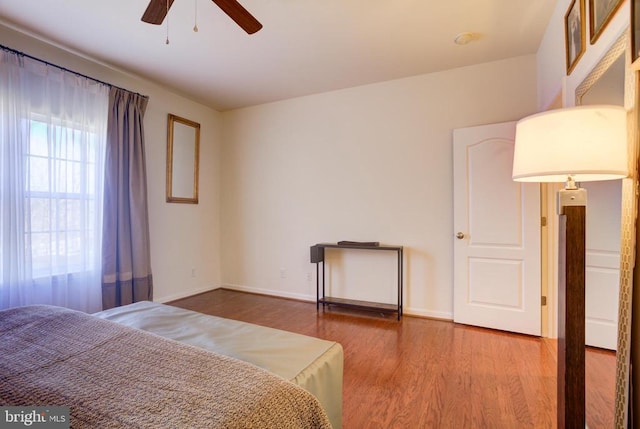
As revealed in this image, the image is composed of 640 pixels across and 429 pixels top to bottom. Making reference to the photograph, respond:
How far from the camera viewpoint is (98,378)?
88cm

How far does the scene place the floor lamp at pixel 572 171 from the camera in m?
1.03

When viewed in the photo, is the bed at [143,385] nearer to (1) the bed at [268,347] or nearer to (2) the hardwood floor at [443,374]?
(1) the bed at [268,347]

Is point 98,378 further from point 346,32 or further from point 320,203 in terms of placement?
point 320,203

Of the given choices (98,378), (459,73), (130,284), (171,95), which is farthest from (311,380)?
(171,95)

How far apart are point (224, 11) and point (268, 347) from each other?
5.95 ft

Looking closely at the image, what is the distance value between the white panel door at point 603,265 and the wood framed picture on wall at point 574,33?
90cm

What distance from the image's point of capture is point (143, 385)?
0.85m

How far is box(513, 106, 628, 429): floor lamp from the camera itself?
1.03 metres

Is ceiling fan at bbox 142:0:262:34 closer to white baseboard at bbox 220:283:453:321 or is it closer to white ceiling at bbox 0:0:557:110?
white ceiling at bbox 0:0:557:110

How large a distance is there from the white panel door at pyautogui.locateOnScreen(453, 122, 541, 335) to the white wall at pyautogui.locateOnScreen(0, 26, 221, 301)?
3.31 m

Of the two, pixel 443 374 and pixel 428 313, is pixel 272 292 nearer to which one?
pixel 428 313

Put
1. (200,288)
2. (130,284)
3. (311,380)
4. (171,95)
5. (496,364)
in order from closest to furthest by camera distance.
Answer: (311,380), (496,364), (130,284), (171,95), (200,288)

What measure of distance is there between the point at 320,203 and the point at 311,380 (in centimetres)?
279

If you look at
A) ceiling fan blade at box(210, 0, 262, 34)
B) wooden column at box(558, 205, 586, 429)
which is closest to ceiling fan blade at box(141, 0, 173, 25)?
ceiling fan blade at box(210, 0, 262, 34)
